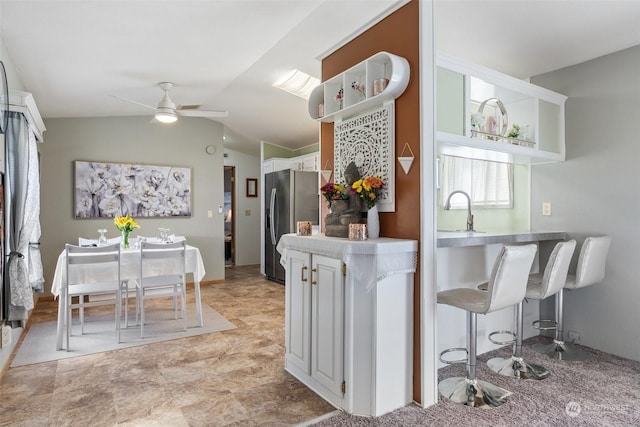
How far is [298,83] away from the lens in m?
4.62

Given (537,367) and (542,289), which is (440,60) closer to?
(542,289)

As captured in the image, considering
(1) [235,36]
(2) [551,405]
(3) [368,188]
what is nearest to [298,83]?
(1) [235,36]

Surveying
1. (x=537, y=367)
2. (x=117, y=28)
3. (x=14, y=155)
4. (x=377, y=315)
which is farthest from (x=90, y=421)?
(x=537, y=367)

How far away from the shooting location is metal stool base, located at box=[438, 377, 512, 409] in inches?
89.7

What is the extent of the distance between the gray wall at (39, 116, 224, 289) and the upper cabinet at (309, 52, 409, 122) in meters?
3.57

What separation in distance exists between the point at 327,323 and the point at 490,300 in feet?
3.16

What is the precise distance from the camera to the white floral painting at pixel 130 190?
525 cm

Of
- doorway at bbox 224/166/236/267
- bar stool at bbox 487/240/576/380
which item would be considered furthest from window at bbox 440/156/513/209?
doorway at bbox 224/166/236/267

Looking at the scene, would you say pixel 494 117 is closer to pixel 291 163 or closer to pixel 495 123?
pixel 495 123

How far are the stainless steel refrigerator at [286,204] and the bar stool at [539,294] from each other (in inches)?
142

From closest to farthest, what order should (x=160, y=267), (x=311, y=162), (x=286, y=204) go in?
(x=160, y=267), (x=286, y=204), (x=311, y=162)

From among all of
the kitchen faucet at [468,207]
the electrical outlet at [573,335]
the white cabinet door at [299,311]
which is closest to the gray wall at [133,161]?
the white cabinet door at [299,311]

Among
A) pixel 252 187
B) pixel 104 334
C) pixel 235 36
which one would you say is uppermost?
pixel 235 36

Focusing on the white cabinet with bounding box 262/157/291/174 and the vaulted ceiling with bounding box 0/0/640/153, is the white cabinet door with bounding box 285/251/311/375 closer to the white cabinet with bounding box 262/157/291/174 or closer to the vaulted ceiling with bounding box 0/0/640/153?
the vaulted ceiling with bounding box 0/0/640/153
